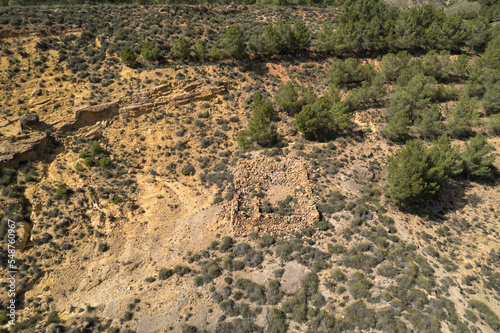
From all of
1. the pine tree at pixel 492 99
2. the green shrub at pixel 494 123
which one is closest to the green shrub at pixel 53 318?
the green shrub at pixel 494 123

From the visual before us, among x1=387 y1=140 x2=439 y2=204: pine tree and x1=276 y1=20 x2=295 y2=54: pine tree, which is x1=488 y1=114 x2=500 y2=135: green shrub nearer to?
x1=387 y1=140 x2=439 y2=204: pine tree

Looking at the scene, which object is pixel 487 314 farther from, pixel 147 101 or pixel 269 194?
pixel 147 101

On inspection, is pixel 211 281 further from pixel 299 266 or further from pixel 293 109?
pixel 293 109

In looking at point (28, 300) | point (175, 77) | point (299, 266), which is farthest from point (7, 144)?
point (299, 266)

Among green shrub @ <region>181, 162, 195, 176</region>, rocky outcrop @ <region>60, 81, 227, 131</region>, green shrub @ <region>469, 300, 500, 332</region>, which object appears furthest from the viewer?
rocky outcrop @ <region>60, 81, 227, 131</region>

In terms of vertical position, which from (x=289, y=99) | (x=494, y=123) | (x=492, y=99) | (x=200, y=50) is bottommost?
(x=494, y=123)

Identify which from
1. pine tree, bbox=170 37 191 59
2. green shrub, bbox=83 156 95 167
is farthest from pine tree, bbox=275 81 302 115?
green shrub, bbox=83 156 95 167

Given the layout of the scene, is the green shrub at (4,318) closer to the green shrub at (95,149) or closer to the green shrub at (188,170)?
the green shrub at (95,149)

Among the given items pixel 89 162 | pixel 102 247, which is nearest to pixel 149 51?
pixel 89 162
